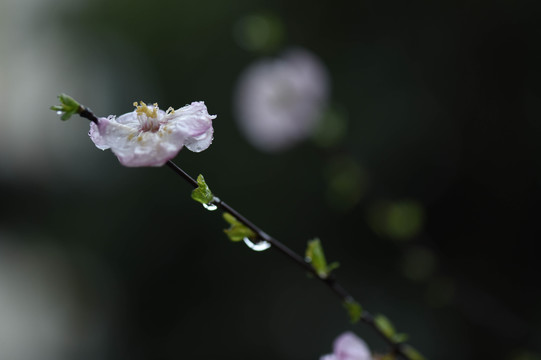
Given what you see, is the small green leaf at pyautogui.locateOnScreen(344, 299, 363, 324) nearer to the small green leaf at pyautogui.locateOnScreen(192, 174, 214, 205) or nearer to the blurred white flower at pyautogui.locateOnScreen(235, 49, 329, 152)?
the small green leaf at pyautogui.locateOnScreen(192, 174, 214, 205)

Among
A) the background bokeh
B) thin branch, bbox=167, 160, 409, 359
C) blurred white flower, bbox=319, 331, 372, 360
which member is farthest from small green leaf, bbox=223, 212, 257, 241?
the background bokeh

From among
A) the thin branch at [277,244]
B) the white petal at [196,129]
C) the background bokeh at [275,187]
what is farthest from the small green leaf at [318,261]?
the background bokeh at [275,187]

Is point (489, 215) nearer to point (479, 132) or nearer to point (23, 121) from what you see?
point (479, 132)

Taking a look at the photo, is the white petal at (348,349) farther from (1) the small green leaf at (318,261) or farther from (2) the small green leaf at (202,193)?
(2) the small green leaf at (202,193)

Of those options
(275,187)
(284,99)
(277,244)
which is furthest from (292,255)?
(275,187)

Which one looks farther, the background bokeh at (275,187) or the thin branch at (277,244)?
the background bokeh at (275,187)

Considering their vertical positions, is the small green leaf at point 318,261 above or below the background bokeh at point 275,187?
below

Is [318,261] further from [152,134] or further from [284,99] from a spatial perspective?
[284,99]

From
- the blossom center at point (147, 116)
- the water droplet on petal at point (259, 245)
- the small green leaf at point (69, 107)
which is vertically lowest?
the small green leaf at point (69, 107)
